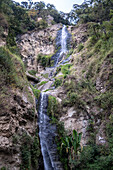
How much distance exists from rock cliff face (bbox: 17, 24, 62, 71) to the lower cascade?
20581 millimetres

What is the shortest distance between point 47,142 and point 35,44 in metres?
30.4

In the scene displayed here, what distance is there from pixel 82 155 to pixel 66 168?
1.83m

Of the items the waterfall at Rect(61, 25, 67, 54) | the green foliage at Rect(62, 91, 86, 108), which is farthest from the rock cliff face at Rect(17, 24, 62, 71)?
the green foliage at Rect(62, 91, 86, 108)

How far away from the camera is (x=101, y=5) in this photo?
89.3 feet

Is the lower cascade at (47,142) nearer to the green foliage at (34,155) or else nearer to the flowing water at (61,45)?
the green foliage at (34,155)

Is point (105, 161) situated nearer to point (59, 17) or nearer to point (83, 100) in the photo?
point (83, 100)

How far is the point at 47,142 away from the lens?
11.3 metres

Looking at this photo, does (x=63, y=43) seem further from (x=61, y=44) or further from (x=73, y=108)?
(x=73, y=108)

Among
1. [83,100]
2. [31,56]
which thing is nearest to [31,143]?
[83,100]

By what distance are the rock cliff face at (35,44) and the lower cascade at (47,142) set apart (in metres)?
20.6

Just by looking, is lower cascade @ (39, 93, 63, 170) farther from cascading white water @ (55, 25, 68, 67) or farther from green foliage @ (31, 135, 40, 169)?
cascading white water @ (55, 25, 68, 67)

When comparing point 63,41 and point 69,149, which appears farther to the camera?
point 63,41

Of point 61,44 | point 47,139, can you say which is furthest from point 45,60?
point 47,139

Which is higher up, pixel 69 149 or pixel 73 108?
pixel 73 108
